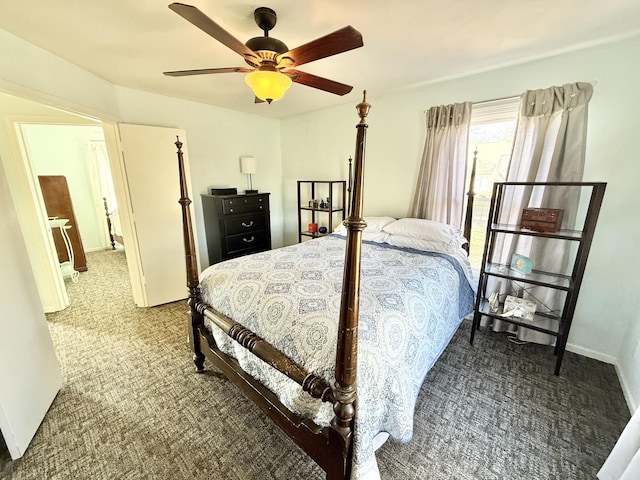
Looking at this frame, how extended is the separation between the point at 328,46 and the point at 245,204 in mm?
2470

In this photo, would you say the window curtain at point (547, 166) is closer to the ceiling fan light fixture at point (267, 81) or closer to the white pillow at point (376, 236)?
the white pillow at point (376, 236)

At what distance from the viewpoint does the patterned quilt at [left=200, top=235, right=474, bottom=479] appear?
112 centimetres

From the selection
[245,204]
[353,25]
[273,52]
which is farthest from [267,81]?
[245,204]

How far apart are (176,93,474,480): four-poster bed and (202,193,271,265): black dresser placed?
1313 mm

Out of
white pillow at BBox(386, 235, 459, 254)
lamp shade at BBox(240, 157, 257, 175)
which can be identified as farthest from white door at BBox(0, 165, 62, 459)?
white pillow at BBox(386, 235, 459, 254)

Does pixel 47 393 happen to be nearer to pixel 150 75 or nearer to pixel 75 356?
pixel 75 356

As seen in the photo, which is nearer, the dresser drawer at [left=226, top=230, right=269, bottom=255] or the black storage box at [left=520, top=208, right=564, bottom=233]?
the black storage box at [left=520, top=208, right=564, bottom=233]

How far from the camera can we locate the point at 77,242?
415cm

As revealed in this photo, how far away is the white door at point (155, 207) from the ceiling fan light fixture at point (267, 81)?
189 cm

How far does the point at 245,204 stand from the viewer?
3459 mm

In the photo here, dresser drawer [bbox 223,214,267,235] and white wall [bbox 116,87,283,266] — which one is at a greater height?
white wall [bbox 116,87,283,266]

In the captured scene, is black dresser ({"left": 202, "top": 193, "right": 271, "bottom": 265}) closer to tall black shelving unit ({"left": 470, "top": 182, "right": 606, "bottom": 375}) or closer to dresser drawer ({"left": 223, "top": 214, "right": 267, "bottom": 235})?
dresser drawer ({"left": 223, "top": 214, "right": 267, "bottom": 235})

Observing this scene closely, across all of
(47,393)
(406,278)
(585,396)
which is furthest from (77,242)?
(585,396)

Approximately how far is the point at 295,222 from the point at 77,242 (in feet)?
11.7
